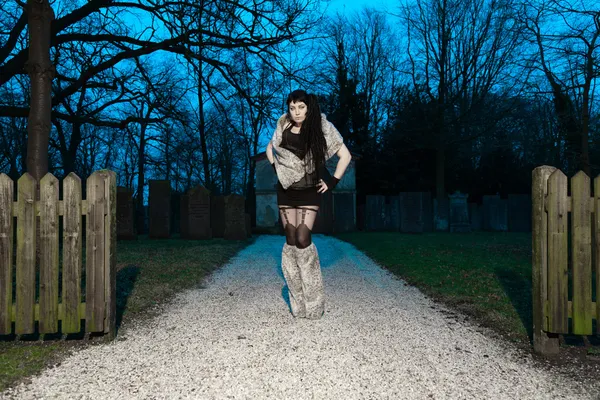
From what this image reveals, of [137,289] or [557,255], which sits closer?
[557,255]

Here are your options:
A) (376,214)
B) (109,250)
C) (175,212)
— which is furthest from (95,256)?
(175,212)

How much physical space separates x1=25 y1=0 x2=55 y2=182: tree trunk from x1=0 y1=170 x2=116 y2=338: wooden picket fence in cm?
494

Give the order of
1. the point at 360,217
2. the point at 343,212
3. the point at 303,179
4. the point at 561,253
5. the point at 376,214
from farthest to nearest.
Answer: the point at 360,217
the point at 376,214
the point at 343,212
the point at 303,179
the point at 561,253

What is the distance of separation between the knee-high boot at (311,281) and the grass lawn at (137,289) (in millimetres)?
1805

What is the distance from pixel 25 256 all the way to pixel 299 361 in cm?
254

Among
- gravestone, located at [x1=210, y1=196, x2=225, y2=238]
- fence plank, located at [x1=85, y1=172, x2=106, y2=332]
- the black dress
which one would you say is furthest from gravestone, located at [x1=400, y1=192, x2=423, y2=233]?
fence plank, located at [x1=85, y1=172, x2=106, y2=332]

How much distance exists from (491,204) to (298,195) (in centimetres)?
2370

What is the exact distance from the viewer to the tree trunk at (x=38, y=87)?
8352 millimetres

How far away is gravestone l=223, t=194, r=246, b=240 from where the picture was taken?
1814cm

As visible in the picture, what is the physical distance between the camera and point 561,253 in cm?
370

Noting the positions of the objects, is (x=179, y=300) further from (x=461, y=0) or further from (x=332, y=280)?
(x=461, y=0)

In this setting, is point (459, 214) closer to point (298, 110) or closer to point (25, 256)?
point (298, 110)

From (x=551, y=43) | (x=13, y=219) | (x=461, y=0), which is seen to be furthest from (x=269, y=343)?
(x=461, y=0)

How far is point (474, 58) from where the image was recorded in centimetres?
2547
